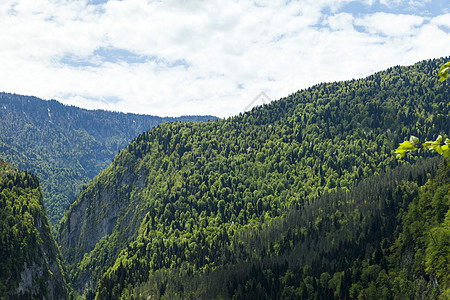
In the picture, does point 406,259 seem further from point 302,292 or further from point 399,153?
point 399,153

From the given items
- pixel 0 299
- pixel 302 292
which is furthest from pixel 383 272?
pixel 0 299

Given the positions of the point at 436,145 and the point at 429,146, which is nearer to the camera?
the point at 436,145

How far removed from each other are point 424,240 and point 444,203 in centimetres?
2268

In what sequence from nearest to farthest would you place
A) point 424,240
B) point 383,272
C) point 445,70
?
point 445,70 < point 424,240 < point 383,272

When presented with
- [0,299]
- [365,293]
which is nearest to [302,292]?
[365,293]

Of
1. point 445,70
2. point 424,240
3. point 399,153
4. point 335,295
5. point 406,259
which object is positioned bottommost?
point 335,295

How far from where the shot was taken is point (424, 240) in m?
176

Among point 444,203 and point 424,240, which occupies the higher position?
point 444,203

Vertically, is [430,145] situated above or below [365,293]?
above

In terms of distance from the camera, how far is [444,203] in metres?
185

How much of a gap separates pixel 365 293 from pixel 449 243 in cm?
5140

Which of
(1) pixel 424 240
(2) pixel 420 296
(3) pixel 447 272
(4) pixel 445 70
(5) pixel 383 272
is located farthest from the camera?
(5) pixel 383 272

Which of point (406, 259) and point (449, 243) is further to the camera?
point (406, 259)

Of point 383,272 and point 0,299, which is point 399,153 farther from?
point 0,299
